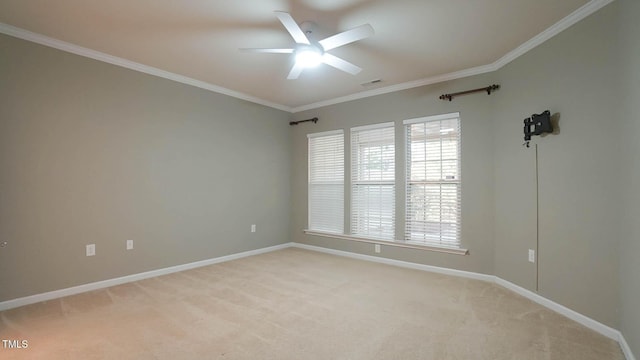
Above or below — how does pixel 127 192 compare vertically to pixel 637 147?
below

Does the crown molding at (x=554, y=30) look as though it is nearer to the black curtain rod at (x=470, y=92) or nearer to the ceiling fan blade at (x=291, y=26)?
the black curtain rod at (x=470, y=92)

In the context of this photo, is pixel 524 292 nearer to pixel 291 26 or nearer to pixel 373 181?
pixel 373 181

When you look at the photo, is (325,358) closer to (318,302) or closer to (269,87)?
(318,302)

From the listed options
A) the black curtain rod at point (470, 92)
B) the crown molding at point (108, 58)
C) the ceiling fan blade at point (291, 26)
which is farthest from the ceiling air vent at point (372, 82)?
the crown molding at point (108, 58)

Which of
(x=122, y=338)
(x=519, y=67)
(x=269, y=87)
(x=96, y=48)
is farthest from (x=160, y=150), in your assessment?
(x=519, y=67)

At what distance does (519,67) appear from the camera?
10.5 ft

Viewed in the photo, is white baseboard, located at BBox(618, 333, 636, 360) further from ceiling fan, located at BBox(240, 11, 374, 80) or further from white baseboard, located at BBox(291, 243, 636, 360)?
ceiling fan, located at BBox(240, 11, 374, 80)

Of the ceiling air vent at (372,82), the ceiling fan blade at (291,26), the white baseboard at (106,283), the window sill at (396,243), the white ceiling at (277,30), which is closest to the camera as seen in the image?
the ceiling fan blade at (291,26)

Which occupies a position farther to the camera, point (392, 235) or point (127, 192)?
point (392, 235)

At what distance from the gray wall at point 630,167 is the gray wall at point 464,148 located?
4.69 ft

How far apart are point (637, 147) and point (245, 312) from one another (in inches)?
126

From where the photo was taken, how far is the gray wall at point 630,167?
1.90 metres

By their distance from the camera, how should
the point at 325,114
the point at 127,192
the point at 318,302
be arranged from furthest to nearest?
the point at 325,114 → the point at 127,192 → the point at 318,302

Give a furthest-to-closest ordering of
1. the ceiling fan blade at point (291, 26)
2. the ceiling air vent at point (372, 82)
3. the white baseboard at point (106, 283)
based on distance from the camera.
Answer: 1. the ceiling air vent at point (372, 82)
2. the white baseboard at point (106, 283)
3. the ceiling fan blade at point (291, 26)
